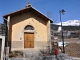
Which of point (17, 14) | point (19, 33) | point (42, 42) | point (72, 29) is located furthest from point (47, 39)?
point (72, 29)

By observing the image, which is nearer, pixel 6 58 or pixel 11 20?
pixel 6 58

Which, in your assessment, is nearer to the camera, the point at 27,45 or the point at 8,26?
the point at 8,26

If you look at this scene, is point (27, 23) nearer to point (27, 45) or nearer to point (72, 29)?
point (27, 45)

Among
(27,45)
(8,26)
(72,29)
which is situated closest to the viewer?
(8,26)

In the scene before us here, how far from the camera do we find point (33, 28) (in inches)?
→ 774

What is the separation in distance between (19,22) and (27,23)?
1.06 meters

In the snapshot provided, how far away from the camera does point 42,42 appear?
65.3 feet

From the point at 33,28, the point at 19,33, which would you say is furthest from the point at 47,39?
the point at 19,33

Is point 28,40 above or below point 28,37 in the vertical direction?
below

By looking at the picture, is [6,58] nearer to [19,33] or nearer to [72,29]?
[19,33]

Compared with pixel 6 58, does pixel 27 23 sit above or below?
above

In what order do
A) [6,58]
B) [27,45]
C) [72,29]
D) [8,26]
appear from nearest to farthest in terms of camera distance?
[6,58] < [8,26] < [27,45] < [72,29]

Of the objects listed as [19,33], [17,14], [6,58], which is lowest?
[6,58]

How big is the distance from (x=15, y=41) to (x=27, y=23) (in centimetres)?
286
